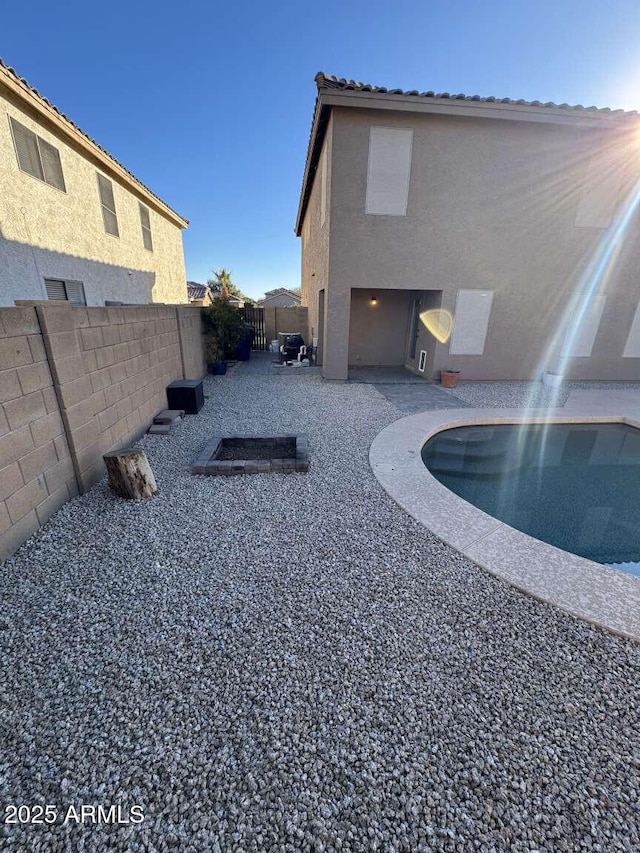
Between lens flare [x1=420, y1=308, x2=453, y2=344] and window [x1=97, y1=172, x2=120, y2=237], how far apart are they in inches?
382

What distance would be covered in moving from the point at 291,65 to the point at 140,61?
4.58 meters

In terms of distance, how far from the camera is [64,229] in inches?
326

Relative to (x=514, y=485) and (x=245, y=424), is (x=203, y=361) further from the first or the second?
(x=514, y=485)

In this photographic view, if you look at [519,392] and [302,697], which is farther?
[519,392]

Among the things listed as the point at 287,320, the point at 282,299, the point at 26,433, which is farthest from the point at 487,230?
the point at 282,299

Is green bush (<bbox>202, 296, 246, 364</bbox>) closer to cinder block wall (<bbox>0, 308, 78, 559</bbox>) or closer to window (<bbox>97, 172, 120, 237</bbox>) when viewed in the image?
window (<bbox>97, 172, 120, 237</bbox>)

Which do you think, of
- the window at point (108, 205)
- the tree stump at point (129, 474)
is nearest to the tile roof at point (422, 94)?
the window at point (108, 205)

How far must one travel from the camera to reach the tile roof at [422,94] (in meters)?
7.17

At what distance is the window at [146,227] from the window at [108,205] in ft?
6.09

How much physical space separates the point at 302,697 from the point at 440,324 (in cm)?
923

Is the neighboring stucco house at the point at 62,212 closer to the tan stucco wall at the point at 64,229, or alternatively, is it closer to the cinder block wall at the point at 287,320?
the tan stucco wall at the point at 64,229

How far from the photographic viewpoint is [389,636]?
225 cm

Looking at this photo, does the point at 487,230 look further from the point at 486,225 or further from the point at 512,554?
the point at 512,554

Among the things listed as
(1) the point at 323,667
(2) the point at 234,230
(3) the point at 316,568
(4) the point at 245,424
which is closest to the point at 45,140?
(4) the point at 245,424
